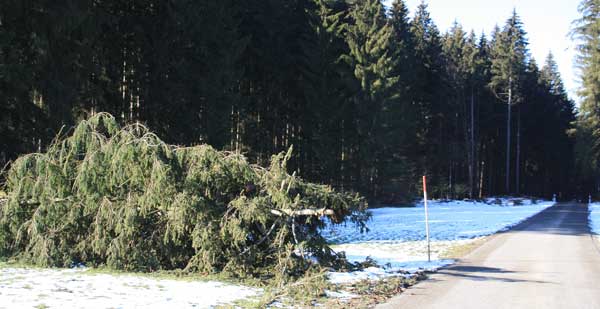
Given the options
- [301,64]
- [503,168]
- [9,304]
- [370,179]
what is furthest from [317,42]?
[503,168]

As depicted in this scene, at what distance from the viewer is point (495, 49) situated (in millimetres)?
58688

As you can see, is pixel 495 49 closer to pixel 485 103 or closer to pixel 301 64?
pixel 485 103

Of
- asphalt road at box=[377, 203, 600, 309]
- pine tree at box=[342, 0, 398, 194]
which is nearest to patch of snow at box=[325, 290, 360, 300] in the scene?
asphalt road at box=[377, 203, 600, 309]

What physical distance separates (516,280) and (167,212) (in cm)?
670

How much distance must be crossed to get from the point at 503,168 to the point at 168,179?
64450 millimetres

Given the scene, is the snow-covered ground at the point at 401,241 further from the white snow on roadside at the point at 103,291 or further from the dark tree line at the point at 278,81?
the dark tree line at the point at 278,81

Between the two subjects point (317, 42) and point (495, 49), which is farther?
point (495, 49)

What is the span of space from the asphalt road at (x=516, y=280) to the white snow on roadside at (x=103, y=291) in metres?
2.63

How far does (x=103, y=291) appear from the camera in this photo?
8.20 m

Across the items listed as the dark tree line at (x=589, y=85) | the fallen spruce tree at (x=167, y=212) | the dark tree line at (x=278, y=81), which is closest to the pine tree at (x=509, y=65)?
the dark tree line at (x=278, y=81)

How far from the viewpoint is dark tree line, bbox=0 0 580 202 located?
16.6 m

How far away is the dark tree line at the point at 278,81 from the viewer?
16594 mm

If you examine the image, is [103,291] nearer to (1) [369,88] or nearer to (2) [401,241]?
(2) [401,241]

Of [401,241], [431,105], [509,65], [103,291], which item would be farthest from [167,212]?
→ [509,65]
